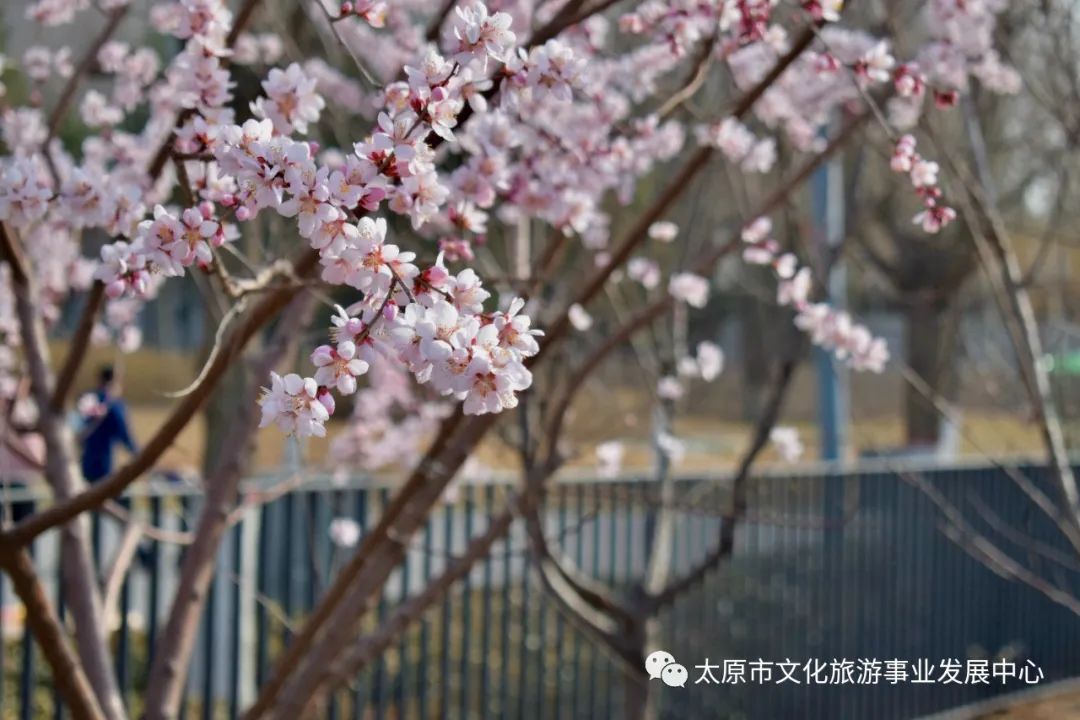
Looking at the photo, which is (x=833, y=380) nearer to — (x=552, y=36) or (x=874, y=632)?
(x=874, y=632)

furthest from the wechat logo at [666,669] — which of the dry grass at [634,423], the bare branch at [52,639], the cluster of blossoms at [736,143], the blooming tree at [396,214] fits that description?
the bare branch at [52,639]

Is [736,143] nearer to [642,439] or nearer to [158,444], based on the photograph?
[158,444]

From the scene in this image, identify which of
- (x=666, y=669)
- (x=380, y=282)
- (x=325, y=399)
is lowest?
(x=666, y=669)

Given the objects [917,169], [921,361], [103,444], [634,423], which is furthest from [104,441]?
[921,361]

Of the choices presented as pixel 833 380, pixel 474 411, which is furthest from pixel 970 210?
pixel 833 380

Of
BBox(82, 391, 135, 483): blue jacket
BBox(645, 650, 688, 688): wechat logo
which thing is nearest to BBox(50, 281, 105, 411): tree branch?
BBox(645, 650, 688, 688): wechat logo

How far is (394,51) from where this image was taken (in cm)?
489

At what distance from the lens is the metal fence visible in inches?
161

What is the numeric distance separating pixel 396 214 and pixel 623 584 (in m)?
2.75

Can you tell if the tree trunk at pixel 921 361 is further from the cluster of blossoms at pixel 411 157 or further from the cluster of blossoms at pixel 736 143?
the cluster of blossoms at pixel 411 157

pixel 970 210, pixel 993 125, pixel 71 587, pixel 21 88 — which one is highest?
pixel 993 125

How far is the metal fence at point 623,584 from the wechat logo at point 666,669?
0.31 metres

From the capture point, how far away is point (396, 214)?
9.07ft

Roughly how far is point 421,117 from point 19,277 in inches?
56.8
